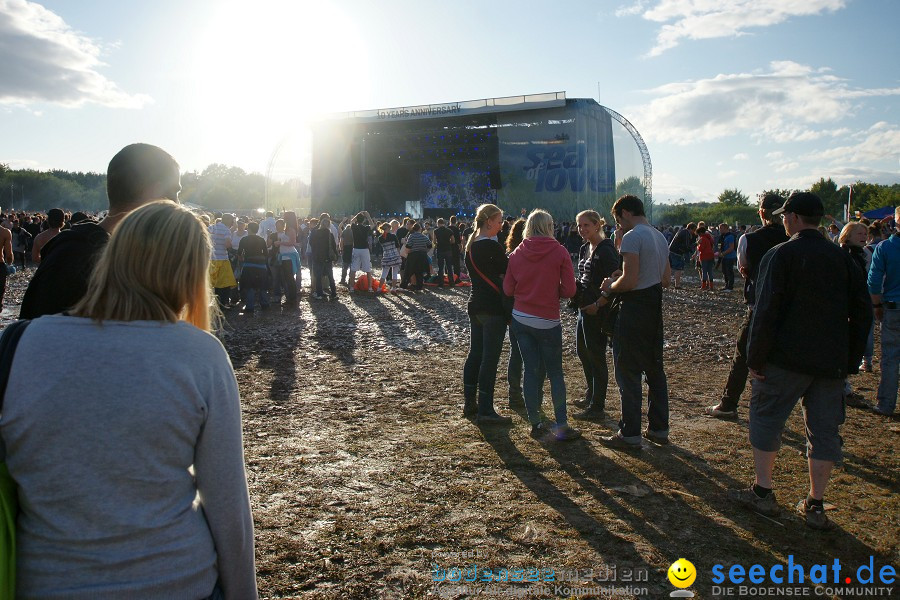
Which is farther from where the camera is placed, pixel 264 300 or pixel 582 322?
pixel 264 300

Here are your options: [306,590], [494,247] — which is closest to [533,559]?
[306,590]

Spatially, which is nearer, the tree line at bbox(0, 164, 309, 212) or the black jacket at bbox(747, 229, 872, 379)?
the black jacket at bbox(747, 229, 872, 379)

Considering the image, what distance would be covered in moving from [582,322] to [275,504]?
10.0 feet

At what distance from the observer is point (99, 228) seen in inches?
95.3

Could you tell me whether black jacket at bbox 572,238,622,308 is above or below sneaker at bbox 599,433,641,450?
above

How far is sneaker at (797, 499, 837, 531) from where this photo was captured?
3.54 meters

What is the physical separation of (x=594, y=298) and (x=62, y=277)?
13.6 ft

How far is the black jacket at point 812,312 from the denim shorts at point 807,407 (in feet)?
0.27

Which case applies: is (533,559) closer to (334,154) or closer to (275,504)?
(275,504)

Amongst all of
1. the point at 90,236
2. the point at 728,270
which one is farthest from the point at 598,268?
the point at 728,270

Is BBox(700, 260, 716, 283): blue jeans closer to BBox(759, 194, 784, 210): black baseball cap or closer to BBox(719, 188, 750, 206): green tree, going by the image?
BBox(759, 194, 784, 210): black baseball cap

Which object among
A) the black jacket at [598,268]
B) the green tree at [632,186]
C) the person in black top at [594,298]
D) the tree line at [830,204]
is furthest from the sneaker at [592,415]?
the tree line at [830,204]

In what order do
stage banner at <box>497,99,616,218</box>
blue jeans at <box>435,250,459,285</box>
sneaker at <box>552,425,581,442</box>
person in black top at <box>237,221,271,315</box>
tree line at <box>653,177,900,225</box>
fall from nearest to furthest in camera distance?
sneaker at <box>552,425,581,442</box> → person in black top at <box>237,221,271,315</box> → blue jeans at <box>435,250,459,285</box> → stage banner at <box>497,99,616,218</box> → tree line at <box>653,177,900,225</box>

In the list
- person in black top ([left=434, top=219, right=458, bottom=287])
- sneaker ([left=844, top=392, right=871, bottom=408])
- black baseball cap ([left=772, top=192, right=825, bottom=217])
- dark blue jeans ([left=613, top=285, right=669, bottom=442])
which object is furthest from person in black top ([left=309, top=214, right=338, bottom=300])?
black baseball cap ([left=772, top=192, right=825, bottom=217])
